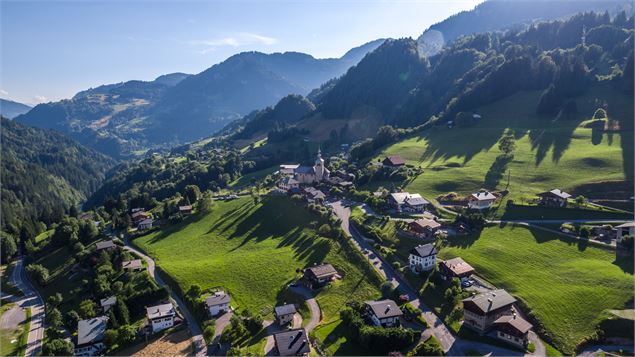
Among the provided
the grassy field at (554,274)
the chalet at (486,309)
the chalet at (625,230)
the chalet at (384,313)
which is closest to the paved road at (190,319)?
the chalet at (384,313)

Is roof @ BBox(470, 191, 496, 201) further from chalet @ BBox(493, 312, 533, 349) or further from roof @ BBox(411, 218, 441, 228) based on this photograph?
chalet @ BBox(493, 312, 533, 349)

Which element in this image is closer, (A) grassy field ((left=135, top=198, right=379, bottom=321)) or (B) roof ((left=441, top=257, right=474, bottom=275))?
(B) roof ((left=441, top=257, right=474, bottom=275))

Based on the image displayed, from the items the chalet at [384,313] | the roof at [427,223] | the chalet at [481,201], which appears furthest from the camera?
the chalet at [481,201]

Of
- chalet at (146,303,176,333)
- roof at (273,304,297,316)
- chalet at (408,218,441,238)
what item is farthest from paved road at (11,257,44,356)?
chalet at (408,218,441,238)

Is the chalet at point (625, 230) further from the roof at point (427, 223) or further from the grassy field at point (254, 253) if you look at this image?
the grassy field at point (254, 253)

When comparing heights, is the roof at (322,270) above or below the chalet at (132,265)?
above
